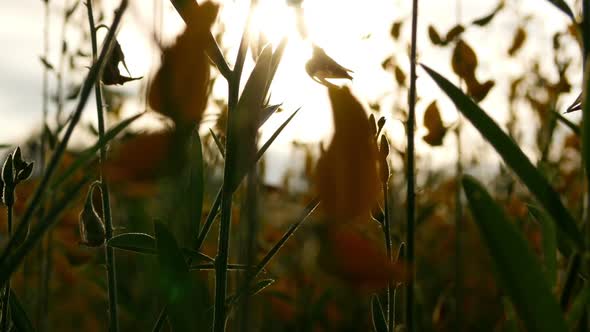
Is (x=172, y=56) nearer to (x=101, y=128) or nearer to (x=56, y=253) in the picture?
(x=101, y=128)

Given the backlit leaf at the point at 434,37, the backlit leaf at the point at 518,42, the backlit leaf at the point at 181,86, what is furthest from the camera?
the backlit leaf at the point at 518,42

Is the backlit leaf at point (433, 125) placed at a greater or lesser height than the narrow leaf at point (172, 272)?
greater

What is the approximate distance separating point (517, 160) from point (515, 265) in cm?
8

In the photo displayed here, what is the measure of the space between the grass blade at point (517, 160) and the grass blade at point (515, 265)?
4 cm

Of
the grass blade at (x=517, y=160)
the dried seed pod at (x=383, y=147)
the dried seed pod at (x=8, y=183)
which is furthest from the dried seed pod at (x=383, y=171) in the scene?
the dried seed pod at (x=8, y=183)

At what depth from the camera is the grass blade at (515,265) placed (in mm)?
467

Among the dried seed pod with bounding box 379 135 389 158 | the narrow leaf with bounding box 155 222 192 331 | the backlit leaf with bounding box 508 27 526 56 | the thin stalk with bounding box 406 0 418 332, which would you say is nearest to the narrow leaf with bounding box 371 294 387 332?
the thin stalk with bounding box 406 0 418 332

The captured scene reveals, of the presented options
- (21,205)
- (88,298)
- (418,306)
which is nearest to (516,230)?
(418,306)

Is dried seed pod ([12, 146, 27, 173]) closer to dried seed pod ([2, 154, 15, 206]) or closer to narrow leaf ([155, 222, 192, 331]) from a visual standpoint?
dried seed pod ([2, 154, 15, 206])

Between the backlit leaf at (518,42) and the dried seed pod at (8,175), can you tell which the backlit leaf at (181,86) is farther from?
the backlit leaf at (518,42)

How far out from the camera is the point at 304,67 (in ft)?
1.89

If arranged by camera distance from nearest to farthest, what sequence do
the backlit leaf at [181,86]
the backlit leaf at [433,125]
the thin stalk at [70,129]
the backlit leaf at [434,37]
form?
the backlit leaf at [181,86]
the thin stalk at [70,129]
the backlit leaf at [433,125]
the backlit leaf at [434,37]

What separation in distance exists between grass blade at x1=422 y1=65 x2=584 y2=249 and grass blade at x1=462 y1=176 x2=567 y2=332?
0.04 meters

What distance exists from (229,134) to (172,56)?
196 mm
